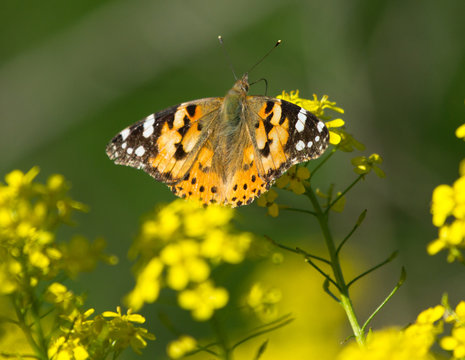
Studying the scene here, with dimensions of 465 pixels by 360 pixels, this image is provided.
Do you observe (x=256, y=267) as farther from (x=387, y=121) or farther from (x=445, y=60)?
(x=445, y=60)

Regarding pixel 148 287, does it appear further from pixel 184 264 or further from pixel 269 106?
pixel 269 106

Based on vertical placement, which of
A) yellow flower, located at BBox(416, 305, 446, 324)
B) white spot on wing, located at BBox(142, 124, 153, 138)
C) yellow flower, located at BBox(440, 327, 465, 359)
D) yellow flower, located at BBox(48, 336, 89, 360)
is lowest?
yellow flower, located at BBox(440, 327, 465, 359)

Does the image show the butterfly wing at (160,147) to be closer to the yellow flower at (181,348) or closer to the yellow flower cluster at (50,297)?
the yellow flower cluster at (50,297)

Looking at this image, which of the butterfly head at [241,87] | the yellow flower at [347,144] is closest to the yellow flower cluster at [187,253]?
the yellow flower at [347,144]

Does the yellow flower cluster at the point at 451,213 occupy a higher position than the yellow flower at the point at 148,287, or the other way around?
the yellow flower at the point at 148,287

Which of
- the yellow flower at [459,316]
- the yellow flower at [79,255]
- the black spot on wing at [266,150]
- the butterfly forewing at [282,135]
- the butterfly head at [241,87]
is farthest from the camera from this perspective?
the butterfly head at [241,87]

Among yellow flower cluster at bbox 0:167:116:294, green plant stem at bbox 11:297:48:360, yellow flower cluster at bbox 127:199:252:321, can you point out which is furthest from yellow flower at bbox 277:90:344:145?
green plant stem at bbox 11:297:48:360

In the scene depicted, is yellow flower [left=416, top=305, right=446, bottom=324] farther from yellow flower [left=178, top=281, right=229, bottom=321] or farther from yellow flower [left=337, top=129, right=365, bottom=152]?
yellow flower [left=337, top=129, right=365, bottom=152]
